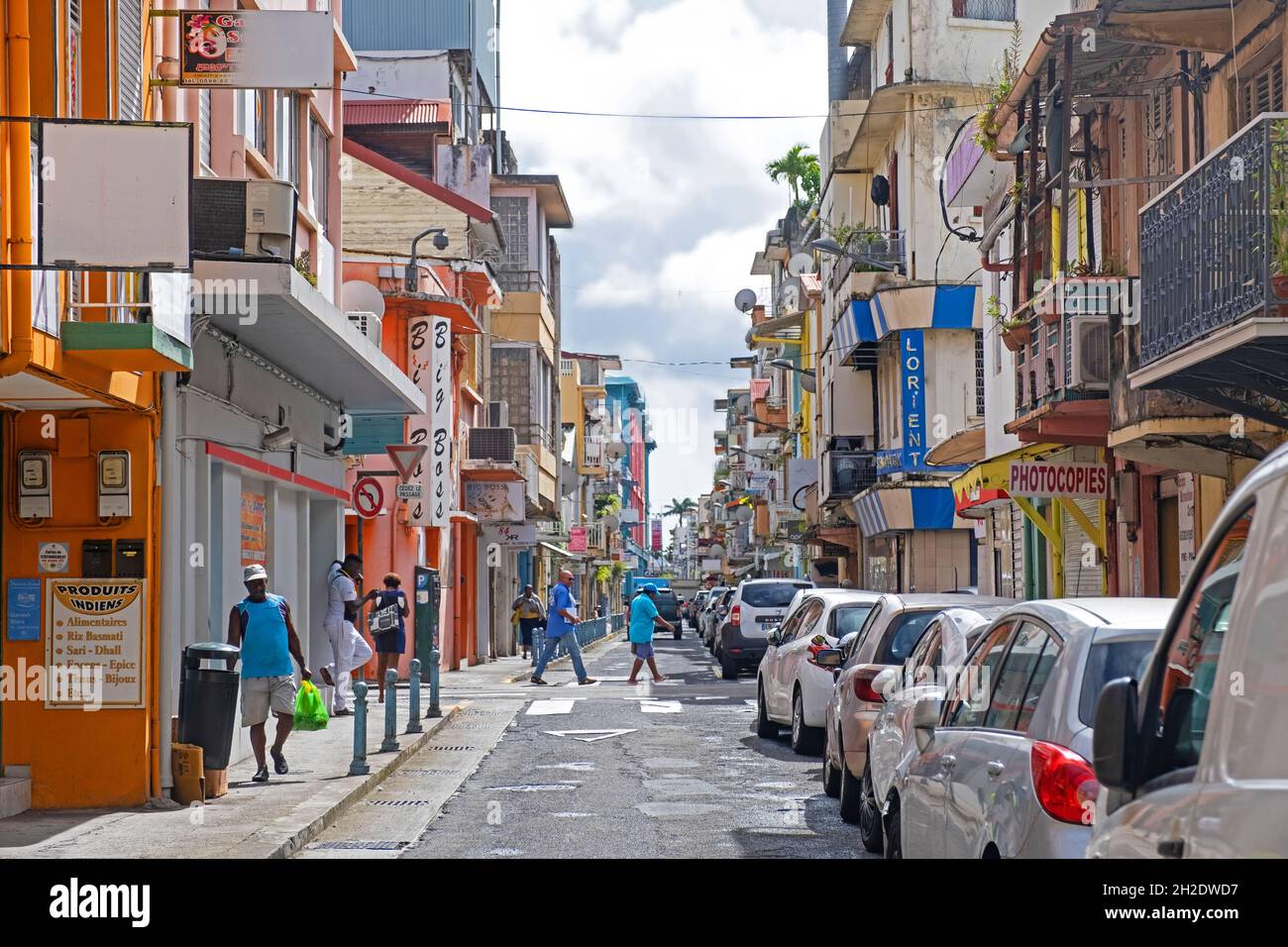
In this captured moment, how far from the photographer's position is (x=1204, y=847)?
388cm

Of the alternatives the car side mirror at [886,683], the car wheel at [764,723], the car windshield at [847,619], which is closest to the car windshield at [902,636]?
the car side mirror at [886,683]

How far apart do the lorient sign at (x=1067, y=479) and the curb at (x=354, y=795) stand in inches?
285

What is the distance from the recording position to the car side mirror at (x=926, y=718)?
771cm

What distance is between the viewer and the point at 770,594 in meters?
32.3

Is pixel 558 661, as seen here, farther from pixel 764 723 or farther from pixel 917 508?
pixel 764 723

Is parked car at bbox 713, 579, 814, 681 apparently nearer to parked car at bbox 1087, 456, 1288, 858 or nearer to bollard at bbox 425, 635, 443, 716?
bollard at bbox 425, 635, 443, 716

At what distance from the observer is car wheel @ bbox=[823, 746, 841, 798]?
1359 centimetres

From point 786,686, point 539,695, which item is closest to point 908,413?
point 539,695

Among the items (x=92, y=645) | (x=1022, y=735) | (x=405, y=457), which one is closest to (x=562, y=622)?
(x=405, y=457)

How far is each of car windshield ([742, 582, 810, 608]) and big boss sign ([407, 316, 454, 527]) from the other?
564 centimetres

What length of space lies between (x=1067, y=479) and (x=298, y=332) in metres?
9.35

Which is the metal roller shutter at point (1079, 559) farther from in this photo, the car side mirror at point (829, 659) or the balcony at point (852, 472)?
the balcony at point (852, 472)
